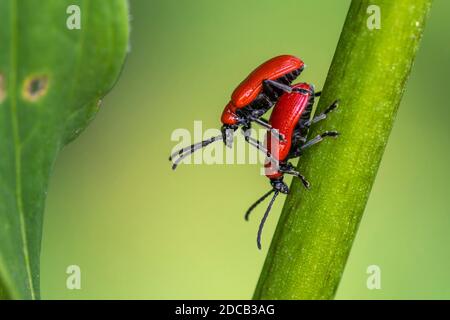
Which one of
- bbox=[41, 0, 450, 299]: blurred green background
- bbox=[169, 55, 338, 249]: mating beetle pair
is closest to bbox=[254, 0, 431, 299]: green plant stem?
bbox=[169, 55, 338, 249]: mating beetle pair

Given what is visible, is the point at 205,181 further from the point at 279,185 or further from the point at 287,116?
the point at 287,116

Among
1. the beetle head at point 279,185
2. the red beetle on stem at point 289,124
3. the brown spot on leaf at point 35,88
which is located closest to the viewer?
the brown spot on leaf at point 35,88

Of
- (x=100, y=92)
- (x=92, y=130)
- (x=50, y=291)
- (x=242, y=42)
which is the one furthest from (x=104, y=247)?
(x=100, y=92)

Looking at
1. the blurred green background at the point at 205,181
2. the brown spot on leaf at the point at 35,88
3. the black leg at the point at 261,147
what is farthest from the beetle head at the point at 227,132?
the brown spot on leaf at the point at 35,88

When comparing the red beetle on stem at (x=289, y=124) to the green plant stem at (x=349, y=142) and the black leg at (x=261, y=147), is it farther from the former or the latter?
the green plant stem at (x=349, y=142)

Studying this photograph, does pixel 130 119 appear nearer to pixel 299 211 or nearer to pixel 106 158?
pixel 106 158

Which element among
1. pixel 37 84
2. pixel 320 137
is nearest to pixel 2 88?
pixel 37 84
